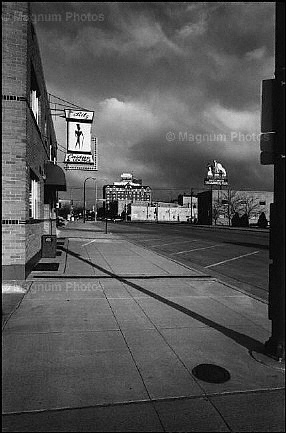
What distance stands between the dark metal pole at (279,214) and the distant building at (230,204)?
71.4 m

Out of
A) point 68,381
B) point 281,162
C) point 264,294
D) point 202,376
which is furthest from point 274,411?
point 264,294

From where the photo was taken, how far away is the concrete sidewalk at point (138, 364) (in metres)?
2.96

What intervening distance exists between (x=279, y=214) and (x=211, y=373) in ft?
6.75

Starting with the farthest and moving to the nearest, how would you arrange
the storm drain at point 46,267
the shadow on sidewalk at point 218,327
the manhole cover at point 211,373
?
Result: the storm drain at point 46,267 < the shadow on sidewalk at point 218,327 < the manhole cover at point 211,373

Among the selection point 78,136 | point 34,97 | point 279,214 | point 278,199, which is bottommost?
point 279,214

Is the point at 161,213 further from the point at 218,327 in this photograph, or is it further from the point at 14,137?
the point at 218,327

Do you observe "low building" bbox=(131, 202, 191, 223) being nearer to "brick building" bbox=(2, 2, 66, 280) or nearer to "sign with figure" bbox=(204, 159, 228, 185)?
"sign with figure" bbox=(204, 159, 228, 185)

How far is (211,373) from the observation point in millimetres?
3830

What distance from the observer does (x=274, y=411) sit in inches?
122

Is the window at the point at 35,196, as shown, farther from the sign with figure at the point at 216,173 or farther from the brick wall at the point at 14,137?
the sign with figure at the point at 216,173

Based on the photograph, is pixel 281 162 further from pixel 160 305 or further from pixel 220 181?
pixel 220 181

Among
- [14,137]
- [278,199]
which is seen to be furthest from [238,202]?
[278,199]

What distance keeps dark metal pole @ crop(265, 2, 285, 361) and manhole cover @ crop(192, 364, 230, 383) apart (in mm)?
824

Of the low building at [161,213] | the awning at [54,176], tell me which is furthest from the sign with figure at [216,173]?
the awning at [54,176]
